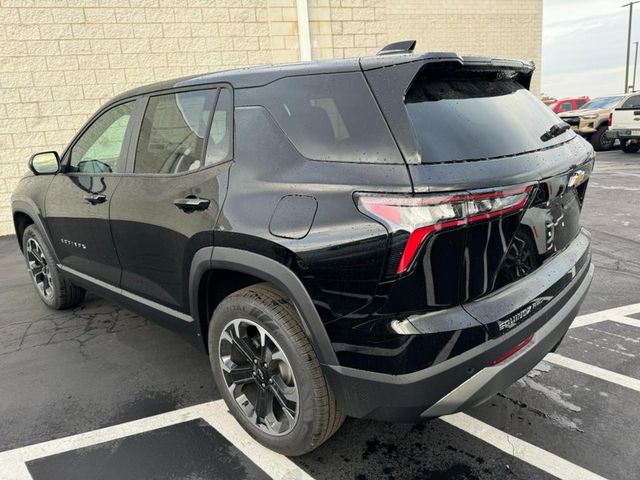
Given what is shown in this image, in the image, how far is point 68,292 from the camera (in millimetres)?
4426

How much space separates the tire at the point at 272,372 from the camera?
2.16 m

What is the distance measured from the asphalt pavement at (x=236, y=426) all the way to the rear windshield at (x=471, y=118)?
55.6 inches

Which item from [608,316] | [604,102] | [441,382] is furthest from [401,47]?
[604,102]

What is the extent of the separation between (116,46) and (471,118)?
7.64 metres

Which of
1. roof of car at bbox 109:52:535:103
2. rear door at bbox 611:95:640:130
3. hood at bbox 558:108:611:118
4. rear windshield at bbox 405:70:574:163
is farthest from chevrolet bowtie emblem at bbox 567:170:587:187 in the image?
hood at bbox 558:108:611:118

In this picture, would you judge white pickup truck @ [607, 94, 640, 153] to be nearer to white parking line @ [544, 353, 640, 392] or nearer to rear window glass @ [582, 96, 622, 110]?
rear window glass @ [582, 96, 622, 110]

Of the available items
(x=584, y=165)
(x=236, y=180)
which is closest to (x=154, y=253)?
(x=236, y=180)

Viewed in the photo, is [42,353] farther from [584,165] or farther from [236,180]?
[584,165]

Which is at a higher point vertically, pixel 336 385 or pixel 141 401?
pixel 336 385

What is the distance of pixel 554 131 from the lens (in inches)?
100.0

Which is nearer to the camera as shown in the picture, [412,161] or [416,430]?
[412,161]

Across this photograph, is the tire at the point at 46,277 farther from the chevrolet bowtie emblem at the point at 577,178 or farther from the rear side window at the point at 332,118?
the chevrolet bowtie emblem at the point at 577,178

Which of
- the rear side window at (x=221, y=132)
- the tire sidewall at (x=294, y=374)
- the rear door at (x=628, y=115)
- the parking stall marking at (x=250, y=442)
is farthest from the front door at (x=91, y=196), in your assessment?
the rear door at (x=628, y=115)

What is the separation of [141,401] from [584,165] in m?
2.77
